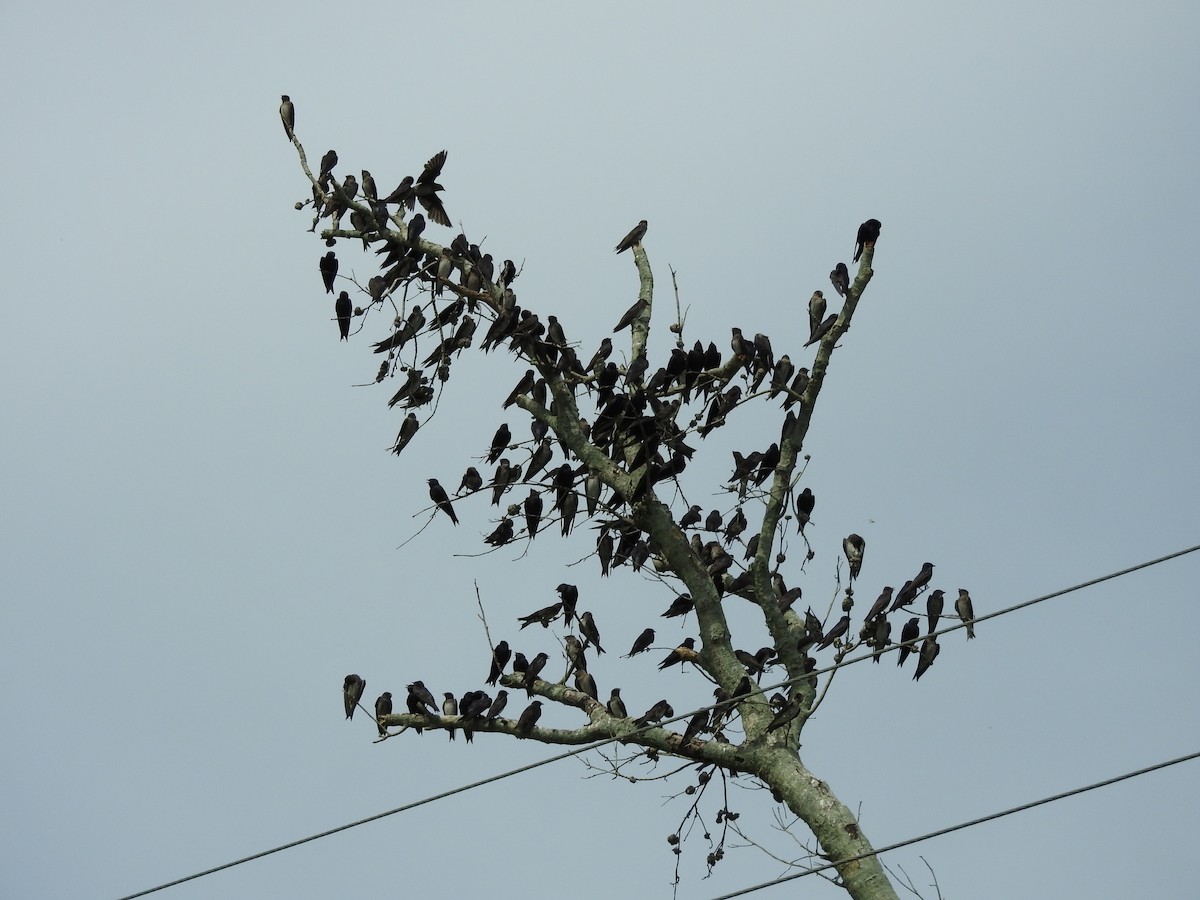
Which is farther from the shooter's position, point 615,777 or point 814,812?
point 615,777

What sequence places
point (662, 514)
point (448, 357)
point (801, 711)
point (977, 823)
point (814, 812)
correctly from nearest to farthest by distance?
point (977, 823) < point (814, 812) < point (801, 711) < point (662, 514) < point (448, 357)

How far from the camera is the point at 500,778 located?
6.00 m

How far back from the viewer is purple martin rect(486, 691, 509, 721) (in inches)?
297

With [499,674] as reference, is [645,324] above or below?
above

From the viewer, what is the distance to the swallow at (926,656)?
7598 millimetres

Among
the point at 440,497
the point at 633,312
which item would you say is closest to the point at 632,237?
the point at 633,312

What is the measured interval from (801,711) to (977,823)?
77.1 inches

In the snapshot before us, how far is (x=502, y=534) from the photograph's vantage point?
823 cm

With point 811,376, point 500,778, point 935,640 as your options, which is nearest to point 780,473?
point 811,376

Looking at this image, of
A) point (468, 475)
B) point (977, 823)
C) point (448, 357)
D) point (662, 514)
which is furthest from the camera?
point (468, 475)

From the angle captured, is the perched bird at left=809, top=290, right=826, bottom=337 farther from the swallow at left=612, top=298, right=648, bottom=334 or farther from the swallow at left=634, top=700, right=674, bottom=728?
the swallow at left=634, top=700, right=674, bottom=728

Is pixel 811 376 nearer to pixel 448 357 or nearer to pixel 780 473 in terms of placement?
pixel 780 473

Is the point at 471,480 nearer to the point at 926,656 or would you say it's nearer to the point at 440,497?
the point at 440,497

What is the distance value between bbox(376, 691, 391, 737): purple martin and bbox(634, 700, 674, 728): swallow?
1.35 metres
